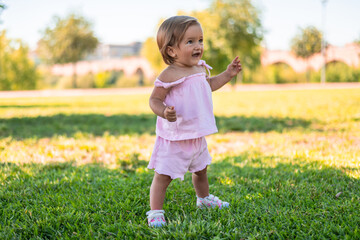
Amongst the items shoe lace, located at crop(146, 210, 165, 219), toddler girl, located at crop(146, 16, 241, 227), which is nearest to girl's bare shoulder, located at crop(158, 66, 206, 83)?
toddler girl, located at crop(146, 16, 241, 227)

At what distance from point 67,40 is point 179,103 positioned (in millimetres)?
33433

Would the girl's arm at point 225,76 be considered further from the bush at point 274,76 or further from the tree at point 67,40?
the bush at point 274,76

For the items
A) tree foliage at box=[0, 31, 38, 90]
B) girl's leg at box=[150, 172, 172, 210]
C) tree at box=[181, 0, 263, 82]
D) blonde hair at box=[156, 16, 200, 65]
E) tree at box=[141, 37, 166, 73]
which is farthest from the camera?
tree at box=[141, 37, 166, 73]

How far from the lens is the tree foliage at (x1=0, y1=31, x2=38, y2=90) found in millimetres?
30516

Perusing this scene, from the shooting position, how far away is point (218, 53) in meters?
24.0

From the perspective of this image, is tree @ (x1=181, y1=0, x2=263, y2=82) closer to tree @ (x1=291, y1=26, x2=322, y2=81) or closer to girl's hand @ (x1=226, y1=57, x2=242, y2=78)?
tree @ (x1=291, y1=26, x2=322, y2=81)

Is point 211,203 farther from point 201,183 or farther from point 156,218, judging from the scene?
point 156,218

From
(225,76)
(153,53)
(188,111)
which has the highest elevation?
(153,53)

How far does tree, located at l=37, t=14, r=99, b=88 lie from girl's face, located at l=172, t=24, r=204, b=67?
3330cm

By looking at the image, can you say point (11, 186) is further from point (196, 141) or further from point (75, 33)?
point (75, 33)

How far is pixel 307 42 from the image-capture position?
3844cm

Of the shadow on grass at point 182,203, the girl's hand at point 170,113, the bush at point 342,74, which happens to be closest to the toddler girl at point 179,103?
the girl's hand at point 170,113

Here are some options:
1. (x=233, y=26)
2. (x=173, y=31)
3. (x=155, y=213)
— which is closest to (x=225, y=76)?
(x=173, y=31)

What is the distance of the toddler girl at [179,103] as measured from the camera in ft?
6.95
